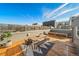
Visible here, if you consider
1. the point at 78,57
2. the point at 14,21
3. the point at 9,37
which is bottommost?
the point at 78,57

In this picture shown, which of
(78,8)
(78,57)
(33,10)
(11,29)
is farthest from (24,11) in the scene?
(78,57)

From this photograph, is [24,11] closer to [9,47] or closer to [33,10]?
[33,10]

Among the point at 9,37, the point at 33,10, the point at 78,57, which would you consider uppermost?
the point at 33,10

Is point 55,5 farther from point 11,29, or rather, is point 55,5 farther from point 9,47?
point 9,47

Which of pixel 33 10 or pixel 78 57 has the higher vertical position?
pixel 33 10

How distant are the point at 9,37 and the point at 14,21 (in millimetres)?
223

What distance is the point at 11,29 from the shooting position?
217cm

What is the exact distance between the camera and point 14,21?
217 cm

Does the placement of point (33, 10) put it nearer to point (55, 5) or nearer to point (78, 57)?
point (55, 5)

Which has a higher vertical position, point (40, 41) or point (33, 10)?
point (33, 10)

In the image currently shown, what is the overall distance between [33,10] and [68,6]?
46 centimetres

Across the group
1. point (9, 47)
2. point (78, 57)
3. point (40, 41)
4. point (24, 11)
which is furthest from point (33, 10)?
point (78, 57)

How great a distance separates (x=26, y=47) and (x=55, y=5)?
2.22ft

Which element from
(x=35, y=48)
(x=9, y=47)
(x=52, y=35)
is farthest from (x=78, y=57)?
(x=9, y=47)
